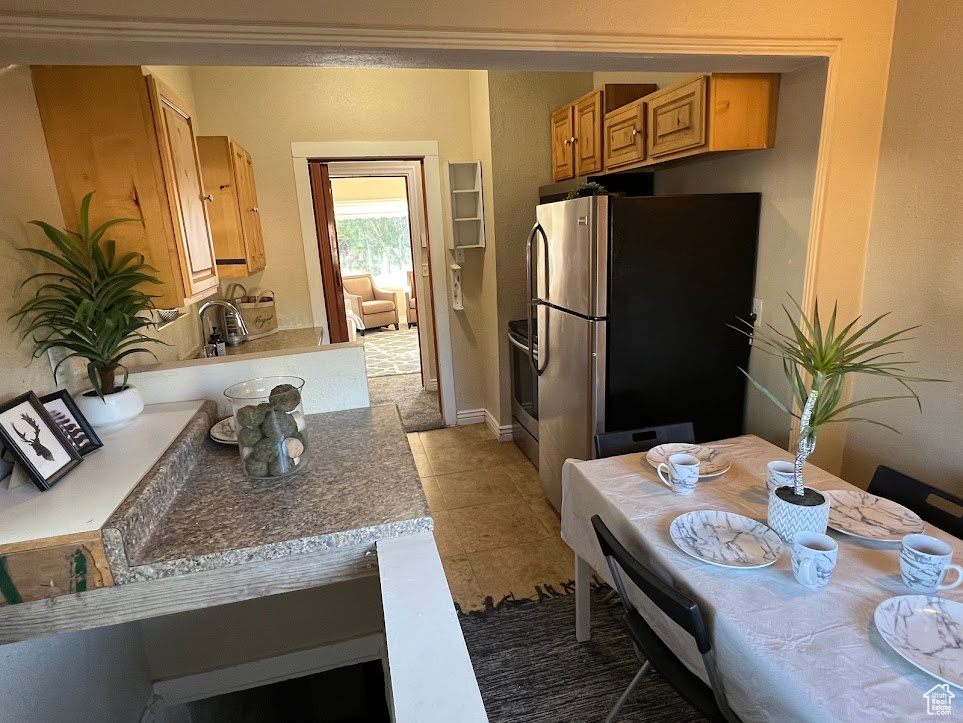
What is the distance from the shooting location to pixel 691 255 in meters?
2.22

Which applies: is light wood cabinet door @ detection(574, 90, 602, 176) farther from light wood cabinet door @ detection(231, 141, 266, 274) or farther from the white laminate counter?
the white laminate counter

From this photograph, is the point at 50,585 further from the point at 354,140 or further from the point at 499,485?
the point at 354,140

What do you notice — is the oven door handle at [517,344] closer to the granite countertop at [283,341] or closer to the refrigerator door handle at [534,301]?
the refrigerator door handle at [534,301]

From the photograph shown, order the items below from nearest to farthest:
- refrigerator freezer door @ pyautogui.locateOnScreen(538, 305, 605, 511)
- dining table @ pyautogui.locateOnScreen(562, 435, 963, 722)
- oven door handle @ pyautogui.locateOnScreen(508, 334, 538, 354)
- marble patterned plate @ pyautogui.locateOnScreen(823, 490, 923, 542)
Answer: dining table @ pyautogui.locateOnScreen(562, 435, 963, 722) → marble patterned plate @ pyautogui.locateOnScreen(823, 490, 923, 542) → refrigerator freezer door @ pyautogui.locateOnScreen(538, 305, 605, 511) → oven door handle @ pyautogui.locateOnScreen(508, 334, 538, 354)

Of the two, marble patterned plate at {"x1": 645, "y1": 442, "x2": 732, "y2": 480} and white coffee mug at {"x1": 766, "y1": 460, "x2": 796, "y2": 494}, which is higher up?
white coffee mug at {"x1": 766, "y1": 460, "x2": 796, "y2": 494}

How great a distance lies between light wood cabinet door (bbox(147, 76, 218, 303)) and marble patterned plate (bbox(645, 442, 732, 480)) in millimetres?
1655

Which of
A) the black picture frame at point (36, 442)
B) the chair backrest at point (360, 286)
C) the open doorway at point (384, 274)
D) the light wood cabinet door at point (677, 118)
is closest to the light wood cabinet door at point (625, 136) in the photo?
the light wood cabinet door at point (677, 118)

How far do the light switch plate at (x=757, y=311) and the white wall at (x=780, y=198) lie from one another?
30 millimetres

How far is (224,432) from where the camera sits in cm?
161

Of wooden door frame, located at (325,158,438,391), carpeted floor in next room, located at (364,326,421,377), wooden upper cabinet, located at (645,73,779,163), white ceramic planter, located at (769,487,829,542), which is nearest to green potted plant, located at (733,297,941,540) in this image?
white ceramic planter, located at (769,487,829,542)

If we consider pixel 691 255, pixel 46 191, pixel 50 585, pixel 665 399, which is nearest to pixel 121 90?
pixel 46 191

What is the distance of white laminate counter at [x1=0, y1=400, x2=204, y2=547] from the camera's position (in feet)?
3.46

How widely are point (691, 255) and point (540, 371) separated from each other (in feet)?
3.32

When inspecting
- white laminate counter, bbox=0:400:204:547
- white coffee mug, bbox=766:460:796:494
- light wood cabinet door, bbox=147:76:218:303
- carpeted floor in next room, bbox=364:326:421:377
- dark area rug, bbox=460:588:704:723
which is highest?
light wood cabinet door, bbox=147:76:218:303
